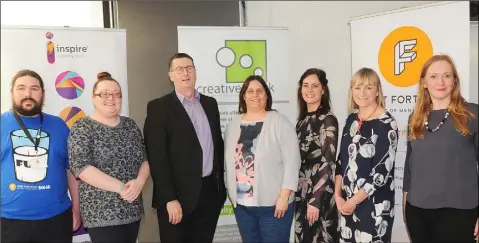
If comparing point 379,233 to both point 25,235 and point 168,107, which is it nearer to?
point 168,107

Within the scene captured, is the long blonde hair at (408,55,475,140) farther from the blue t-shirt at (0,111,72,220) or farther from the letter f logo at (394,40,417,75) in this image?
the blue t-shirt at (0,111,72,220)

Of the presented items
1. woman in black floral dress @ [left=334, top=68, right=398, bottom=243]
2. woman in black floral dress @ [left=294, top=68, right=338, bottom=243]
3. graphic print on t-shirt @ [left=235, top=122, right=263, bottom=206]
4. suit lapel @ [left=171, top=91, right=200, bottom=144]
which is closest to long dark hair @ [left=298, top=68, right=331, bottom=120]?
woman in black floral dress @ [left=294, top=68, right=338, bottom=243]

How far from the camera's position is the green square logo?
3209 millimetres

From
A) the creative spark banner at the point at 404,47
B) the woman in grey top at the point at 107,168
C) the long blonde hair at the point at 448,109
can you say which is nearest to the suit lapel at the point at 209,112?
the woman in grey top at the point at 107,168

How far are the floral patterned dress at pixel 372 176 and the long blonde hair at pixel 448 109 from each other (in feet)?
0.35

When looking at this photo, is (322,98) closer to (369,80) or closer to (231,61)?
(369,80)

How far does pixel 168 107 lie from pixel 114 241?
2.71 ft

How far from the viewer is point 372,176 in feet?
7.57

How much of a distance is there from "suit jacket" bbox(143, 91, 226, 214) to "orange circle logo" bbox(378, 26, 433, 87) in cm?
162

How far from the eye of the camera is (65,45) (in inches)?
113

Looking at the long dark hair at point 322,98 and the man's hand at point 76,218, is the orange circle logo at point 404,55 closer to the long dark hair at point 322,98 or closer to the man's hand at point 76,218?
the long dark hair at point 322,98

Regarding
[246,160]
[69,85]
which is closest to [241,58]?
[246,160]

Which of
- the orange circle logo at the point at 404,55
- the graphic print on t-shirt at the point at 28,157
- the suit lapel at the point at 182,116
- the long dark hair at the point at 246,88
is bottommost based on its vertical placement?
the graphic print on t-shirt at the point at 28,157

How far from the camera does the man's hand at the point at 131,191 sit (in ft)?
7.44
